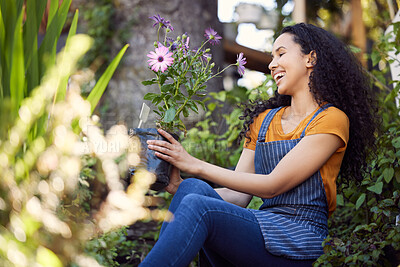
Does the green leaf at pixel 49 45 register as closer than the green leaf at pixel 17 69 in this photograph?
No

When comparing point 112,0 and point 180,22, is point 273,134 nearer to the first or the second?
point 180,22

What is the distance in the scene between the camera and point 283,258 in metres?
1.51

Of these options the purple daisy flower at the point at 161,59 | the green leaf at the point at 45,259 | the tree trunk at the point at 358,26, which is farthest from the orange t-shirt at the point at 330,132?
the tree trunk at the point at 358,26

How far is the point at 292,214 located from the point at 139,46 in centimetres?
265

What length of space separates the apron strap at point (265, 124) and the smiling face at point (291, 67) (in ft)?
0.41

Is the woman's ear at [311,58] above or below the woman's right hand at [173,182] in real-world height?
above

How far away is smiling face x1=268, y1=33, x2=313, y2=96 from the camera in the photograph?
1.81m

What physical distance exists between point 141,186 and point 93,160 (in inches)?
48.6

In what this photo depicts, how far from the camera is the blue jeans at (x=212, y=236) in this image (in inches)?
52.2

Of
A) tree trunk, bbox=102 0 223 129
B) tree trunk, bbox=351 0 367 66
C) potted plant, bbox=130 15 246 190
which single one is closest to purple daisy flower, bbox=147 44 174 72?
potted plant, bbox=130 15 246 190

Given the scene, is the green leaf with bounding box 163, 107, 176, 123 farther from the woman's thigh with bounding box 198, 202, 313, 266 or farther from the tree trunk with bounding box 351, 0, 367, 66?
the tree trunk with bounding box 351, 0, 367, 66

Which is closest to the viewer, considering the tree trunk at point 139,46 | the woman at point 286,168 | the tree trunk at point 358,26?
the woman at point 286,168

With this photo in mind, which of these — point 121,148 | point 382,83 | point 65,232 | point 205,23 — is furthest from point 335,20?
point 65,232

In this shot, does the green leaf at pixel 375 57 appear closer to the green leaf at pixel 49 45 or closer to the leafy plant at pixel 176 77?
the leafy plant at pixel 176 77
